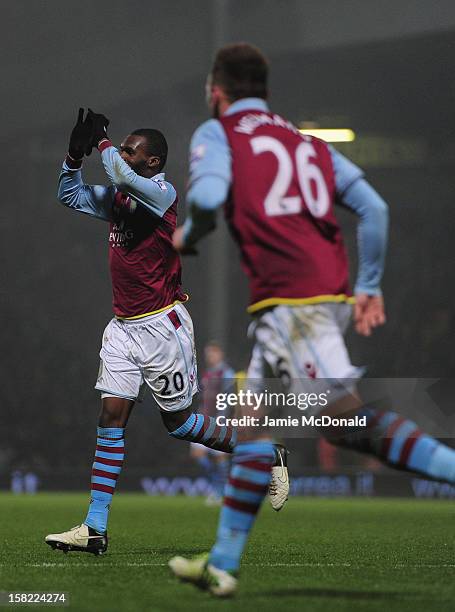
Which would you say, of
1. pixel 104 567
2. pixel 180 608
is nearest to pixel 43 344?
pixel 104 567

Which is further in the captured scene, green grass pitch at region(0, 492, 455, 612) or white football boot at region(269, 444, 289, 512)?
white football boot at region(269, 444, 289, 512)

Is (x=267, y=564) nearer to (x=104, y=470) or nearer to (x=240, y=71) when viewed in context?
(x=104, y=470)

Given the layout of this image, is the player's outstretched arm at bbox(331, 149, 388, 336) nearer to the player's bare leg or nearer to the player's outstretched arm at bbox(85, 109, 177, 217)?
the player's outstretched arm at bbox(85, 109, 177, 217)

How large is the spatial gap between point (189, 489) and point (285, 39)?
8681mm

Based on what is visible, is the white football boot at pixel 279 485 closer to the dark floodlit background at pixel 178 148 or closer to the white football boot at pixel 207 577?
the white football boot at pixel 207 577

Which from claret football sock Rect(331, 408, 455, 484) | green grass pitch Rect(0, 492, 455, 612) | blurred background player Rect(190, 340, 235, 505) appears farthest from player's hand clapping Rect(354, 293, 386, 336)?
blurred background player Rect(190, 340, 235, 505)

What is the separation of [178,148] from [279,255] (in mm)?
16915

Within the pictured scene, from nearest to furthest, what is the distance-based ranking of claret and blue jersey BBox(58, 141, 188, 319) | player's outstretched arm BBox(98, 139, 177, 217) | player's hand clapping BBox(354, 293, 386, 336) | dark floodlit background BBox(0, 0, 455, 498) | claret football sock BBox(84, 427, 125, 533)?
player's hand clapping BBox(354, 293, 386, 336), player's outstretched arm BBox(98, 139, 177, 217), claret football sock BBox(84, 427, 125, 533), claret and blue jersey BBox(58, 141, 188, 319), dark floodlit background BBox(0, 0, 455, 498)

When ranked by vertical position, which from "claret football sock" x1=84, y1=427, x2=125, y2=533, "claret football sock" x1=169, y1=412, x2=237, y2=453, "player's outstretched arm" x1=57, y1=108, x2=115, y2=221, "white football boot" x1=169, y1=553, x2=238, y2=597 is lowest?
"white football boot" x1=169, y1=553, x2=238, y2=597

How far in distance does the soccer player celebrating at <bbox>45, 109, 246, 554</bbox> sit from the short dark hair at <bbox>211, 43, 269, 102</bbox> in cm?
185

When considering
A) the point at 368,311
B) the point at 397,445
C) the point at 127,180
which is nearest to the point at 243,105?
the point at 368,311

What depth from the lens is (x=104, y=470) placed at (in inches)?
246

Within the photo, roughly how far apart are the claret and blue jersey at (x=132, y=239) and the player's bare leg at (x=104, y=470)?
20.4 inches

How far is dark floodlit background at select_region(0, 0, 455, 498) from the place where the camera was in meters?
20.2
